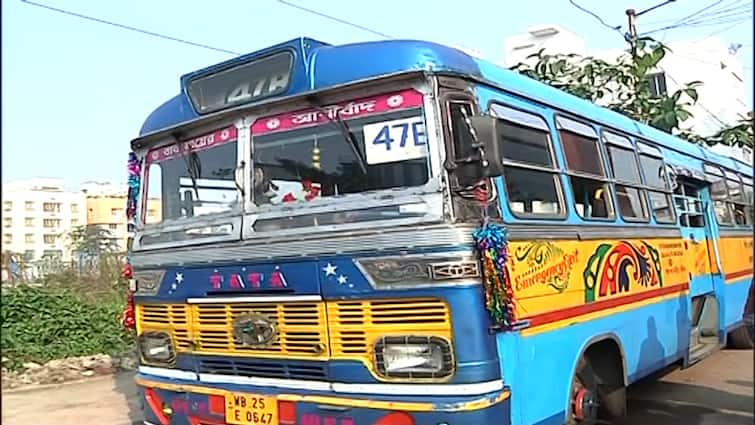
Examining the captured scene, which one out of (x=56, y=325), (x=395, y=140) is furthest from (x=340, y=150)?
(x=56, y=325)

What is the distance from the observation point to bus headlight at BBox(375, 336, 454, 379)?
12.6ft

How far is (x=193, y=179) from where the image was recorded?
4.95m

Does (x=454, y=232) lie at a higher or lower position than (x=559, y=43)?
lower

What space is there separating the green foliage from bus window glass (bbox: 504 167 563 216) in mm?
7680

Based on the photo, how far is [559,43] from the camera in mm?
24250

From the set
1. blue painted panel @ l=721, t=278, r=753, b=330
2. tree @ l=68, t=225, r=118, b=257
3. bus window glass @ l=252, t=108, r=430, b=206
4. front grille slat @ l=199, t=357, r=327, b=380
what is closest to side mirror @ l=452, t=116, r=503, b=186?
bus window glass @ l=252, t=108, r=430, b=206

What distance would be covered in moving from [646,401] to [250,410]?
406cm

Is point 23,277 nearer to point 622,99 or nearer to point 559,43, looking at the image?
point 622,99

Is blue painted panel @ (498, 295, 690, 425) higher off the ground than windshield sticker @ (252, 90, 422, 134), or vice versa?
windshield sticker @ (252, 90, 422, 134)

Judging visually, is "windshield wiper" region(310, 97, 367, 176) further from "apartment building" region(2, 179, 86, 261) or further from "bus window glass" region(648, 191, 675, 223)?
"apartment building" region(2, 179, 86, 261)

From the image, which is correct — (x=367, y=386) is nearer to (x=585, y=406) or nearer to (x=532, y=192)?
(x=532, y=192)

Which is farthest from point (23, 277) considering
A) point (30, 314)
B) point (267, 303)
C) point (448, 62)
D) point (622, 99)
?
point (622, 99)

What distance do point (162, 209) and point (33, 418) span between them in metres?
3.81

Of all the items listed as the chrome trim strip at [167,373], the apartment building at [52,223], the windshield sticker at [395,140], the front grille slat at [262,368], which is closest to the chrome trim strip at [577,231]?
the windshield sticker at [395,140]
